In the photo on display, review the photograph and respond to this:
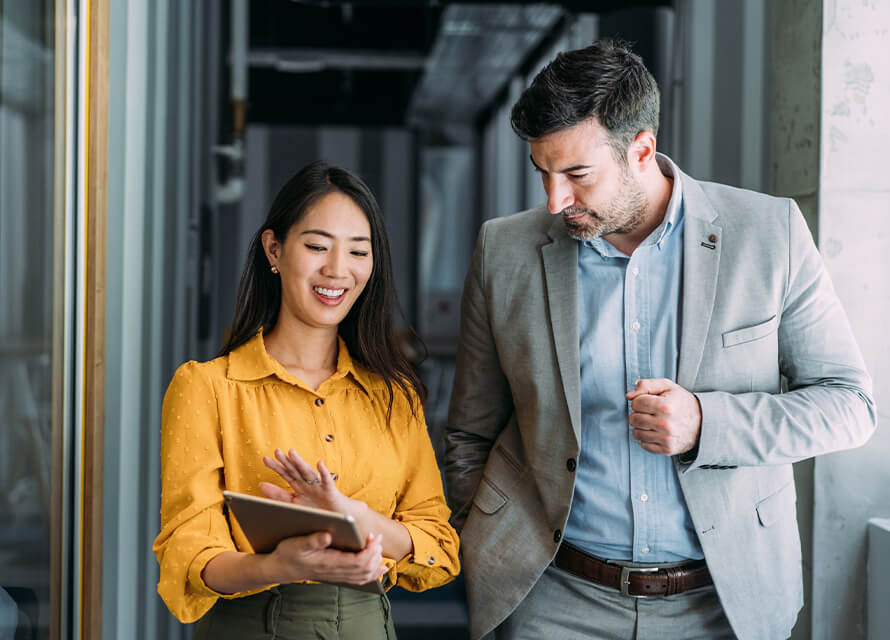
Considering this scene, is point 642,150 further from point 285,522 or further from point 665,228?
point 285,522

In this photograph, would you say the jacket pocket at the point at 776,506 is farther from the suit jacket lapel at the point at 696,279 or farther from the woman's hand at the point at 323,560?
the woman's hand at the point at 323,560

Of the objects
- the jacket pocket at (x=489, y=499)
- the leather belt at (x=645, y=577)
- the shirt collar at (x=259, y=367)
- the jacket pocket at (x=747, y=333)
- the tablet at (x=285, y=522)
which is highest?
the jacket pocket at (x=747, y=333)

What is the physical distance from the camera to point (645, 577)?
5.58ft

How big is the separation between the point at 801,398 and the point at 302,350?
3.15 feet

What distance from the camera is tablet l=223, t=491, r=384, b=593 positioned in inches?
49.3

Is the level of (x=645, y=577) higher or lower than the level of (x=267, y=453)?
lower

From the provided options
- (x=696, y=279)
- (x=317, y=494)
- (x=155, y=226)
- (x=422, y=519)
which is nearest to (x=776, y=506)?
(x=696, y=279)

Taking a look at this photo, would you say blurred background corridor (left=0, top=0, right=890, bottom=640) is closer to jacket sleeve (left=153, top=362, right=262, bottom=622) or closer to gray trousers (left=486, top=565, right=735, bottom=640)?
jacket sleeve (left=153, top=362, right=262, bottom=622)

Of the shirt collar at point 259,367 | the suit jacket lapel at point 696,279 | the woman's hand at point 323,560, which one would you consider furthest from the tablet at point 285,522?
the suit jacket lapel at point 696,279

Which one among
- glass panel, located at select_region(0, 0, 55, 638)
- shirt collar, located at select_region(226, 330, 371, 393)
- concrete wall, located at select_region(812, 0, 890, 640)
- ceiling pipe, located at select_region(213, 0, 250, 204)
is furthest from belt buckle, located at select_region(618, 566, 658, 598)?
ceiling pipe, located at select_region(213, 0, 250, 204)

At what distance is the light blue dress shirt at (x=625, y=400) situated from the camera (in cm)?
171

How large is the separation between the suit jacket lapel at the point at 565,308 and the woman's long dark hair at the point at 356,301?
0.30 m

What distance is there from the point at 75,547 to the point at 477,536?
107cm

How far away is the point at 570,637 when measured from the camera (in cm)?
178
